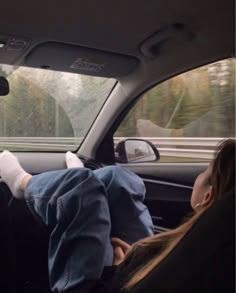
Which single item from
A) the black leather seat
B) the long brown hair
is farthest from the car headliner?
the black leather seat

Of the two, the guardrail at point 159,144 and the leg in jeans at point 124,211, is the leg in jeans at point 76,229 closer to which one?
the leg in jeans at point 124,211

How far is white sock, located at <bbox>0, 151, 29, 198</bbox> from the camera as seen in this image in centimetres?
217

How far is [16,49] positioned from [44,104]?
0.58 m

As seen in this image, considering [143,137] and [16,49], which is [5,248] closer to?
[16,49]

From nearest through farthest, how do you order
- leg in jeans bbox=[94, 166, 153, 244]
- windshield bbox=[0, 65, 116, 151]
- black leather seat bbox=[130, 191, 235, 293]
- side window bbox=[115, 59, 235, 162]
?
black leather seat bbox=[130, 191, 235, 293], leg in jeans bbox=[94, 166, 153, 244], side window bbox=[115, 59, 235, 162], windshield bbox=[0, 65, 116, 151]

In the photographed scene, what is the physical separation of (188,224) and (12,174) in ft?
4.50

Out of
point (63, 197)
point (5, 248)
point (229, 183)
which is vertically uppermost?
point (229, 183)

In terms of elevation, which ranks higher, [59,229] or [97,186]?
[97,186]

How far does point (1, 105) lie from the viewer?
102 inches

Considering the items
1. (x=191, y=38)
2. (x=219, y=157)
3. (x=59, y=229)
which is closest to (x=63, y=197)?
(x=59, y=229)

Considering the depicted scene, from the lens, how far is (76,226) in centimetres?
174

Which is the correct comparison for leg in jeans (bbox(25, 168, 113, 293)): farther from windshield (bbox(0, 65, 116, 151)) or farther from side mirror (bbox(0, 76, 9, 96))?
windshield (bbox(0, 65, 116, 151))

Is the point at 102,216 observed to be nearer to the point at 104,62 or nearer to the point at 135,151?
the point at 104,62

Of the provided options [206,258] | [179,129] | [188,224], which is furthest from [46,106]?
[206,258]
